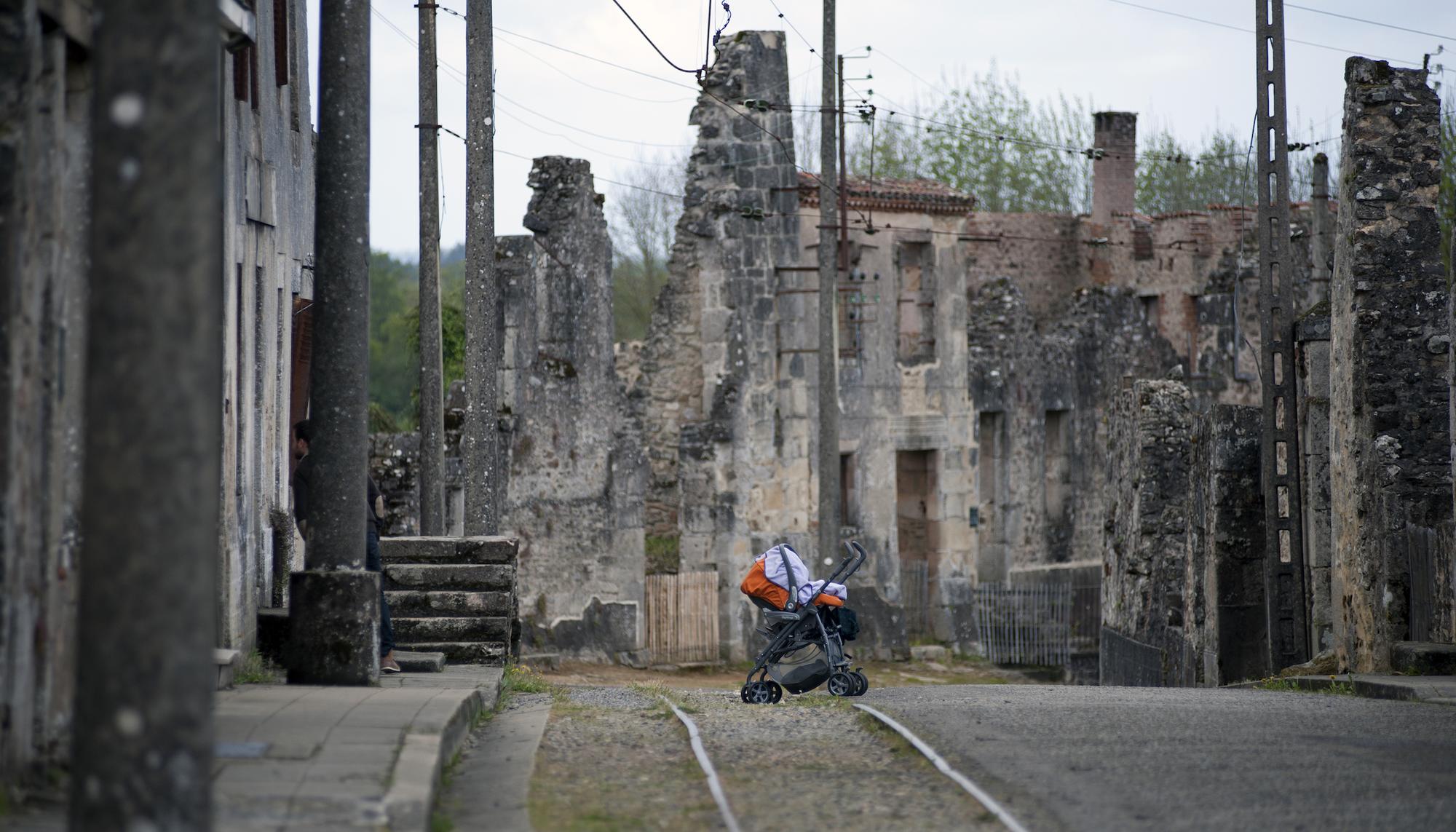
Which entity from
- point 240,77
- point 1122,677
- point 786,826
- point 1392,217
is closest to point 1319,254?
point 1122,677

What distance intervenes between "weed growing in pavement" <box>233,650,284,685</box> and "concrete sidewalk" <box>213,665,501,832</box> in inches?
14.5

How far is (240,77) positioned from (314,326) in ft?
8.16

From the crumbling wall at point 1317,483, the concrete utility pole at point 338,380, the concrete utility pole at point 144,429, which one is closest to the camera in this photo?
the concrete utility pole at point 144,429

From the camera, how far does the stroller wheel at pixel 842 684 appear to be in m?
13.5

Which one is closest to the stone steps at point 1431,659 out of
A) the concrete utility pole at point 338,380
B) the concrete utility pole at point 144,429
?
the concrete utility pole at point 338,380

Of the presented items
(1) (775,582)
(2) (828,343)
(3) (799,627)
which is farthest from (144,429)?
(2) (828,343)

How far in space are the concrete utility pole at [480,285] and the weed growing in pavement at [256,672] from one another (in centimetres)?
563

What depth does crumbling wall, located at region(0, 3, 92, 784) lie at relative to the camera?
230 inches

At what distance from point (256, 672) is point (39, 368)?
14.7 ft

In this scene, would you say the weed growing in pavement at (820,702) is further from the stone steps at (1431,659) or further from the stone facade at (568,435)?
the stone facade at (568,435)

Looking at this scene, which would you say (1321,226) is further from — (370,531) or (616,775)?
(616,775)

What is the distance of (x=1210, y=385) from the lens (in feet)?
132

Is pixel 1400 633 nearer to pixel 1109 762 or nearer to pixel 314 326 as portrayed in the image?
pixel 1109 762

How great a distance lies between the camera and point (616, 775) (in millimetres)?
8453
